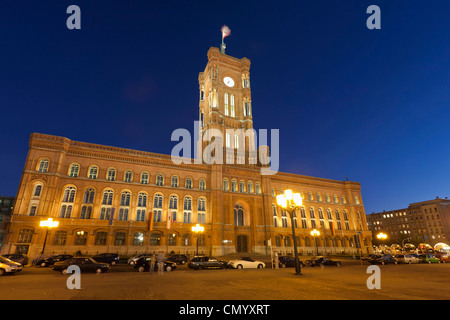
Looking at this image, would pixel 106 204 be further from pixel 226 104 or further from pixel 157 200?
pixel 226 104

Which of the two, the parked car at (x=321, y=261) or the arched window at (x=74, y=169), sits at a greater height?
the arched window at (x=74, y=169)

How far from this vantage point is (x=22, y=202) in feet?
107

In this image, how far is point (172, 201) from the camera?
138ft

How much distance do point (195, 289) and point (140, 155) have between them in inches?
1354

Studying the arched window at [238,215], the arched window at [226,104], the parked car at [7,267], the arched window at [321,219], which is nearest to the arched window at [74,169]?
the parked car at [7,267]

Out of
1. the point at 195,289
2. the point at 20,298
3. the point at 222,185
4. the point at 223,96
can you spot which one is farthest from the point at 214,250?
the point at 223,96

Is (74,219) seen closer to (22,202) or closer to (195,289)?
(22,202)

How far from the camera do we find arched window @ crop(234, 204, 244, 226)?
46969 millimetres

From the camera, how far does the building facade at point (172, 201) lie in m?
34.4

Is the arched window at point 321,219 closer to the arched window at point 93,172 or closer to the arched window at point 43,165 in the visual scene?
the arched window at point 93,172

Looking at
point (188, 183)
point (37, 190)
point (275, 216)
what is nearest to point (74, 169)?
point (37, 190)

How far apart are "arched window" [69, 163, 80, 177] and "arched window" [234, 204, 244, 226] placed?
28.2 m

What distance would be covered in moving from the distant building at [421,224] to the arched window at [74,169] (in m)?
94.4

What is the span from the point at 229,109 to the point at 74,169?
37.8m
